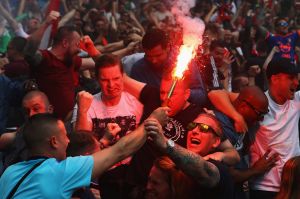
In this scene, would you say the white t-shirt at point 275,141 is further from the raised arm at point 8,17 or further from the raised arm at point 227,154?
the raised arm at point 8,17

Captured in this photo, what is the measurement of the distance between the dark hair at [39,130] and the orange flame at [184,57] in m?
0.80

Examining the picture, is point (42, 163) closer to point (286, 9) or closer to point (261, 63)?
point (261, 63)

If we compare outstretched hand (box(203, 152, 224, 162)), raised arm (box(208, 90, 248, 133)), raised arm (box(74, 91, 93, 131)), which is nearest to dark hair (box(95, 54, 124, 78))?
raised arm (box(74, 91, 93, 131))

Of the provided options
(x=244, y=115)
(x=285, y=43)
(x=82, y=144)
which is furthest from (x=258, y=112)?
(x=285, y=43)

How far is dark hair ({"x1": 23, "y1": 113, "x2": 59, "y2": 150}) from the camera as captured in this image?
3789mm

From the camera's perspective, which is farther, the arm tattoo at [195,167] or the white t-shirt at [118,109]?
the white t-shirt at [118,109]

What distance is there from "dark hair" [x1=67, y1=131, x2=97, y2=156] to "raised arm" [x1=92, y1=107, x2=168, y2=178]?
560 millimetres

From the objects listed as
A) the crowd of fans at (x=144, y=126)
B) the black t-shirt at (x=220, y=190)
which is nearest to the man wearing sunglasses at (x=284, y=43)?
the crowd of fans at (x=144, y=126)

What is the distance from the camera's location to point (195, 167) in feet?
12.3

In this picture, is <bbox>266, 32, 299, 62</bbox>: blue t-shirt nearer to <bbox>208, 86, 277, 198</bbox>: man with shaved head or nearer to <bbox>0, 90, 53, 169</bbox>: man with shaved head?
<bbox>208, 86, 277, 198</bbox>: man with shaved head

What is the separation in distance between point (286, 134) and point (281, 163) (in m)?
0.26

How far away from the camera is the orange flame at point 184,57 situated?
376 cm

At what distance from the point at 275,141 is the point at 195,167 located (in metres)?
2.05

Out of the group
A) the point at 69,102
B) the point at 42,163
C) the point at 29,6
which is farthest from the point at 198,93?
the point at 29,6
